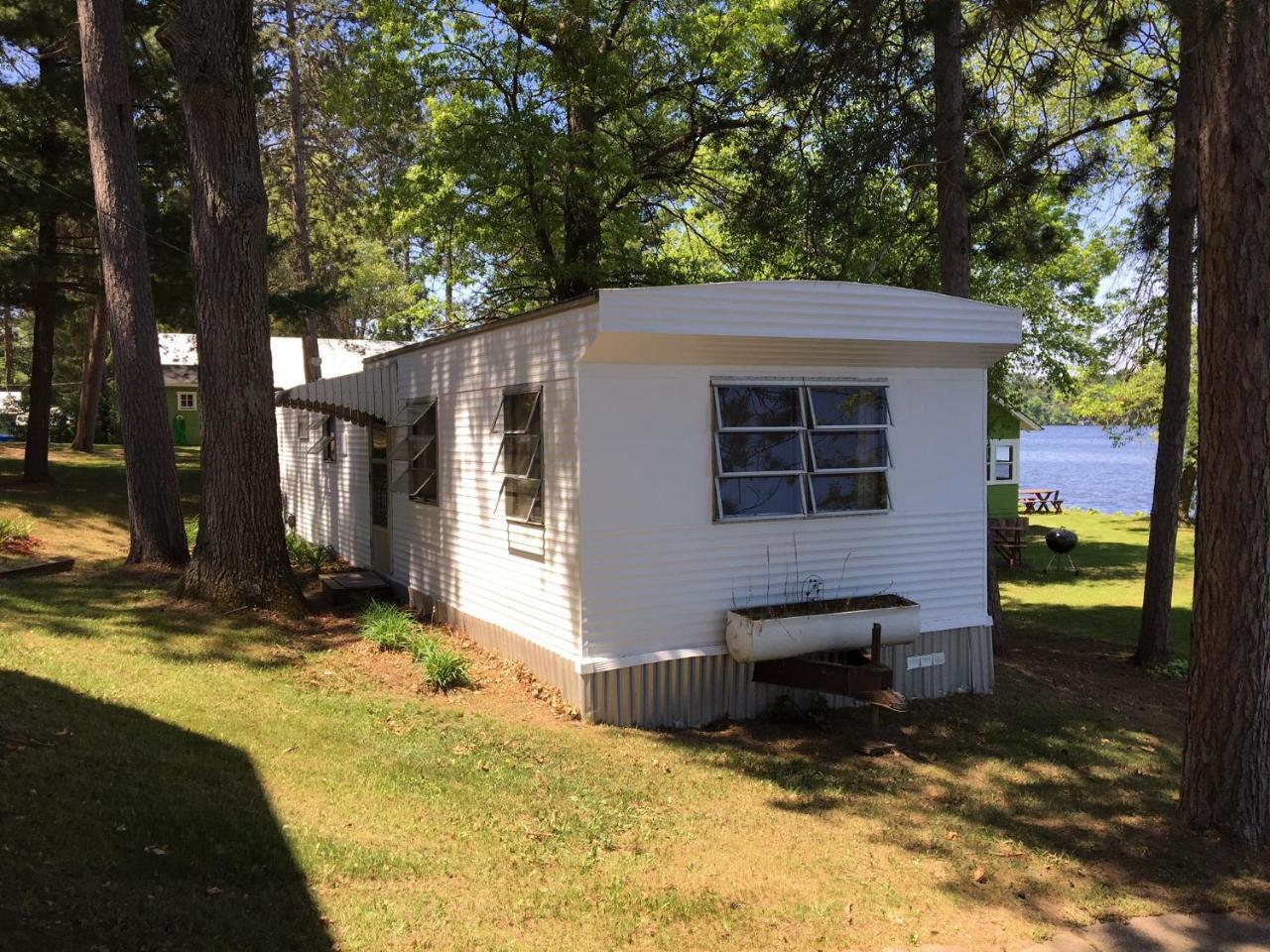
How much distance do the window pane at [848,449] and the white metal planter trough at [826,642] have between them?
1162 mm

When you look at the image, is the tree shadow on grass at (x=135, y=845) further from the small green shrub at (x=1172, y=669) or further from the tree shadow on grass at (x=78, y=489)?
the small green shrub at (x=1172, y=669)

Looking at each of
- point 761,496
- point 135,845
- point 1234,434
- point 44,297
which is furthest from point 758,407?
point 44,297

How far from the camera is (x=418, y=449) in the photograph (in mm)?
10016

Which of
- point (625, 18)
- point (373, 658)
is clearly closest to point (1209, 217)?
point (373, 658)

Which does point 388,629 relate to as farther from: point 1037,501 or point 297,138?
point 1037,501

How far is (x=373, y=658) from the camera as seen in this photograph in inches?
316

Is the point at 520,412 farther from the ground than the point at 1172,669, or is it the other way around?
the point at 520,412

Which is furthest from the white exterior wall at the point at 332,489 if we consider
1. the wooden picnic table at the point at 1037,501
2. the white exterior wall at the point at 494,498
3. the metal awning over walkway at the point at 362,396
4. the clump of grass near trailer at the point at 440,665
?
the wooden picnic table at the point at 1037,501

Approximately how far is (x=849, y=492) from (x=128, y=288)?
866cm

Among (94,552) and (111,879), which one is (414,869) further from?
(94,552)

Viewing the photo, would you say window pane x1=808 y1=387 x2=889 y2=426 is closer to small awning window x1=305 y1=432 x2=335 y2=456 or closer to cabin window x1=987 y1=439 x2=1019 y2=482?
small awning window x1=305 y1=432 x2=335 y2=456

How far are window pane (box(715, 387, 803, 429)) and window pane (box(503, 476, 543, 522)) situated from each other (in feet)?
5.25

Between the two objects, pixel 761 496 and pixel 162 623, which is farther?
pixel 162 623

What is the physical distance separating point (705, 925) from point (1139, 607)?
13.5 meters
